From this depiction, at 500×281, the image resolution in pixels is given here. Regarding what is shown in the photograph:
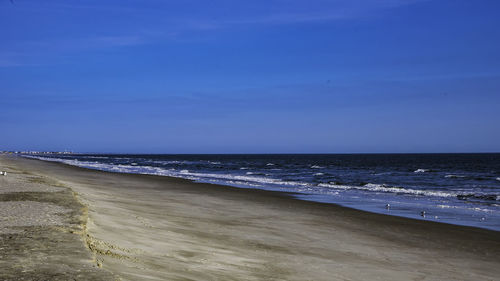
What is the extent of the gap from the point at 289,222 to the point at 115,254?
28.8 feet

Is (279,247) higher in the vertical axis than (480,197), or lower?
higher

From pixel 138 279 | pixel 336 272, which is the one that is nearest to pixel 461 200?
pixel 336 272

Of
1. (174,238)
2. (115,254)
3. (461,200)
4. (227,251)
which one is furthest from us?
(461,200)

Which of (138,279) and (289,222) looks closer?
(138,279)

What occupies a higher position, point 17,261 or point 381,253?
point 17,261

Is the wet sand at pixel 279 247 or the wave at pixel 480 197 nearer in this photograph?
the wet sand at pixel 279 247

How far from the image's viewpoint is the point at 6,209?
11070mm

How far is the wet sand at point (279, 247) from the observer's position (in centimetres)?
752

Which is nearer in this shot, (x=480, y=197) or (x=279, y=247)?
(x=279, y=247)

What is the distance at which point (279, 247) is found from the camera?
10.7 meters

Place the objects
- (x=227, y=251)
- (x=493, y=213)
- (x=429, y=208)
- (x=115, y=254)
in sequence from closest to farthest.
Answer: (x=115, y=254) < (x=227, y=251) < (x=493, y=213) < (x=429, y=208)

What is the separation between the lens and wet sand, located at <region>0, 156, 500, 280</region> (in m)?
7.52

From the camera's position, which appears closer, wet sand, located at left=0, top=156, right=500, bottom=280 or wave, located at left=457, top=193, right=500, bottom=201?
wet sand, located at left=0, top=156, right=500, bottom=280

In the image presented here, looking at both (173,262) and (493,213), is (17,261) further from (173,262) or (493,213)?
(493,213)
